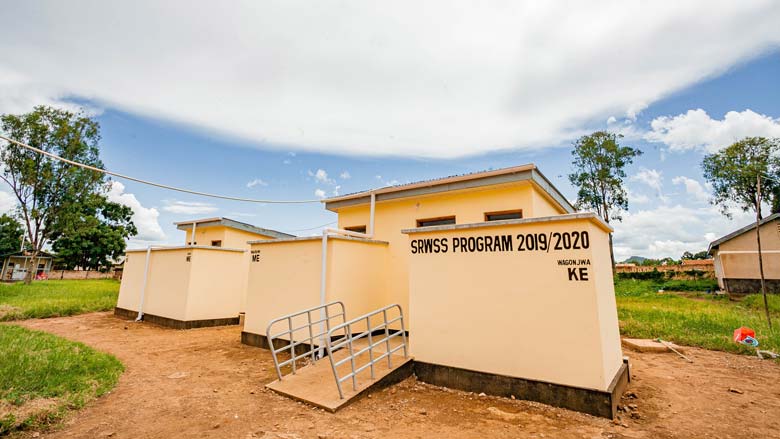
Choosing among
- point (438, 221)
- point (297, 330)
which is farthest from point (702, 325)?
point (297, 330)

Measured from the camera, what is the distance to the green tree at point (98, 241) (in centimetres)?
3425

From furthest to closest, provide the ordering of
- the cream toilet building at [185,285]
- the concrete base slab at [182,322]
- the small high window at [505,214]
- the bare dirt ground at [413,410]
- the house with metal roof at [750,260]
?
the house with metal roof at [750,260] → the cream toilet building at [185,285] → the concrete base slab at [182,322] → the small high window at [505,214] → the bare dirt ground at [413,410]

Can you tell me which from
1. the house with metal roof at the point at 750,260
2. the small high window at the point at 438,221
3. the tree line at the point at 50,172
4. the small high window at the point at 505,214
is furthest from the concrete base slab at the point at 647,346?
the tree line at the point at 50,172

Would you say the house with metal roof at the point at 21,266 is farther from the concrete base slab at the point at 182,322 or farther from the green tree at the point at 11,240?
the concrete base slab at the point at 182,322

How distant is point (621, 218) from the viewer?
82.7 feet

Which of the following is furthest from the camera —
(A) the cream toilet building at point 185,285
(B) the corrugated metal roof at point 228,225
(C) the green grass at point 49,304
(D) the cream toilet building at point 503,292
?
(B) the corrugated metal roof at point 228,225

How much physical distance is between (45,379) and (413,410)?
551cm

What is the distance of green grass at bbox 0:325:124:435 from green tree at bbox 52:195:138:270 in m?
32.1

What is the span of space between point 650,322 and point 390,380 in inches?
368

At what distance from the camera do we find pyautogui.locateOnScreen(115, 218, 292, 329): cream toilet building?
1084 centimetres

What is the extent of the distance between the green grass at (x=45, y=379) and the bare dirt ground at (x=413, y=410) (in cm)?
21

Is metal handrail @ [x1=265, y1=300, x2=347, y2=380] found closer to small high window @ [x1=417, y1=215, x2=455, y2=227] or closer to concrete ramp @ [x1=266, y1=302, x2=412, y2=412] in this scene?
concrete ramp @ [x1=266, y1=302, x2=412, y2=412]

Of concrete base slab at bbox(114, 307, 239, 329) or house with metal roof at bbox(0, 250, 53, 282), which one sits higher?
house with metal roof at bbox(0, 250, 53, 282)

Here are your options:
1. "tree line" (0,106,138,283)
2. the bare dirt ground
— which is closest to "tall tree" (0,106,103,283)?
"tree line" (0,106,138,283)
